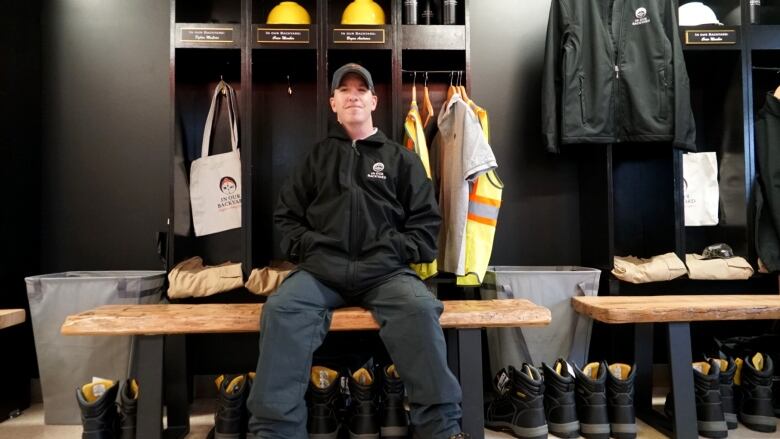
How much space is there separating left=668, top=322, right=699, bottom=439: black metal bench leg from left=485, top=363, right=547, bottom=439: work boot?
49 centimetres

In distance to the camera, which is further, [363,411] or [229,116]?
[229,116]

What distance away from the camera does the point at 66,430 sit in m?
2.17

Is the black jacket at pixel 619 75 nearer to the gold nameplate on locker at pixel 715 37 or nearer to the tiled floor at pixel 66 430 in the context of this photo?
the gold nameplate on locker at pixel 715 37

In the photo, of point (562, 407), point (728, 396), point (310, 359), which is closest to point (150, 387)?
point (310, 359)

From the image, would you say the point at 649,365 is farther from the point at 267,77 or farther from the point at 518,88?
the point at 267,77

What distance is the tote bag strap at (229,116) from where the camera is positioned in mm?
2612

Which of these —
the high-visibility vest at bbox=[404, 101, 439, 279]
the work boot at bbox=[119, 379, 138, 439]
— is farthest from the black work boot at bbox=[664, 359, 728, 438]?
the work boot at bbox=[119, 379, 138, 439]

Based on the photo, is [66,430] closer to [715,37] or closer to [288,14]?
[288,14]

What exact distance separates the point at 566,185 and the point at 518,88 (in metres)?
0.60

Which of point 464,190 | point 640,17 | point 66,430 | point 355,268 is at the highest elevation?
point 640,17

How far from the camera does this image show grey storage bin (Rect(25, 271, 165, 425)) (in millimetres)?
2203

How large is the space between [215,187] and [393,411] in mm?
1406

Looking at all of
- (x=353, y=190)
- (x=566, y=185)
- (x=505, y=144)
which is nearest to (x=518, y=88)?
(x=505, y=144)

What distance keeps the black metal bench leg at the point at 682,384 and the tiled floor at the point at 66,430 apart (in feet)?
0.51
